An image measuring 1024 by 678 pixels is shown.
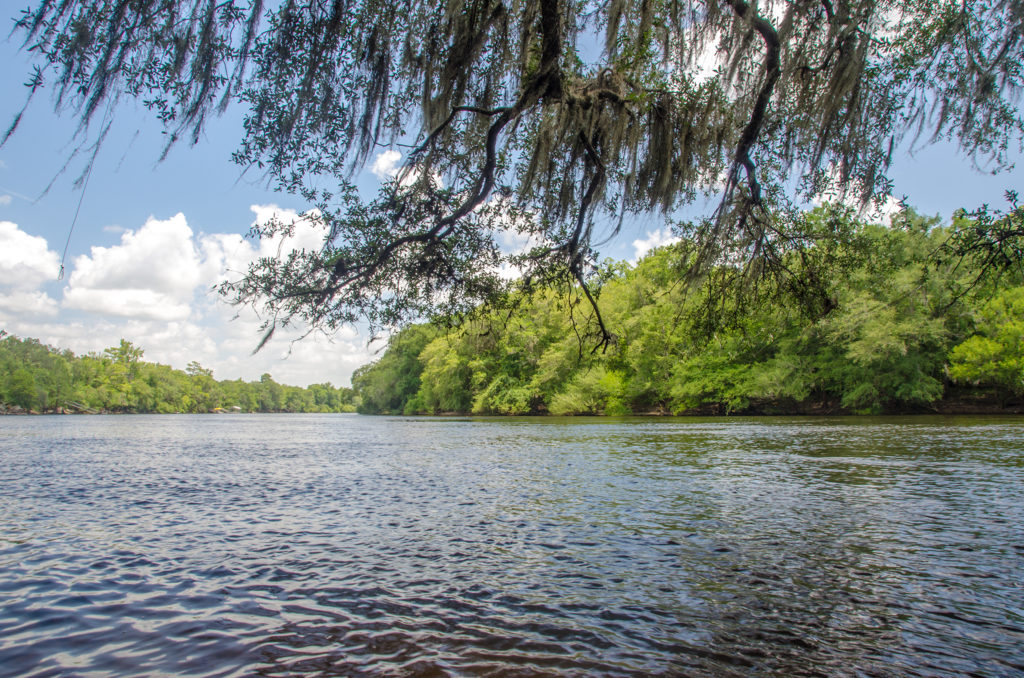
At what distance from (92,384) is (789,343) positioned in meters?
132

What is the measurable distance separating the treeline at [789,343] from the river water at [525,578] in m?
2.33

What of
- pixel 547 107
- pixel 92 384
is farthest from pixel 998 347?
pixel 92 384

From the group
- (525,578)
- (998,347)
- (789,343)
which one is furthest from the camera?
(789,343)

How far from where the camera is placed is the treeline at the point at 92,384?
3853 inches

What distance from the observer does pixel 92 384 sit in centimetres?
11969

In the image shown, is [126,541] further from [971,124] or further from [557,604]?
[971,124]

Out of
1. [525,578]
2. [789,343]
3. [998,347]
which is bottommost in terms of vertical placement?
[525,578]

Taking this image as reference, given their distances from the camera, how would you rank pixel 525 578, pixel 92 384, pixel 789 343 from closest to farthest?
1. pixel 525 578
2. pixel 789 343
3. pixel 92 384

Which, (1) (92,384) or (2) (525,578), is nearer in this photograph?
(2) (525,578)

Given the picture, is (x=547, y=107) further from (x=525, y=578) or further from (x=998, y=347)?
(x=998, y=347)

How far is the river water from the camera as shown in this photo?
2844 mm

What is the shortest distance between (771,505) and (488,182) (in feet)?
15.8

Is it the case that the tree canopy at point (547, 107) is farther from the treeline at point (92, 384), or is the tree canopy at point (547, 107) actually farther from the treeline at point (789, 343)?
the treeline at point (92, 384)

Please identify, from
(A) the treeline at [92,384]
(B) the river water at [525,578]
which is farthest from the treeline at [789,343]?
(A) the treeline at [92,384]
